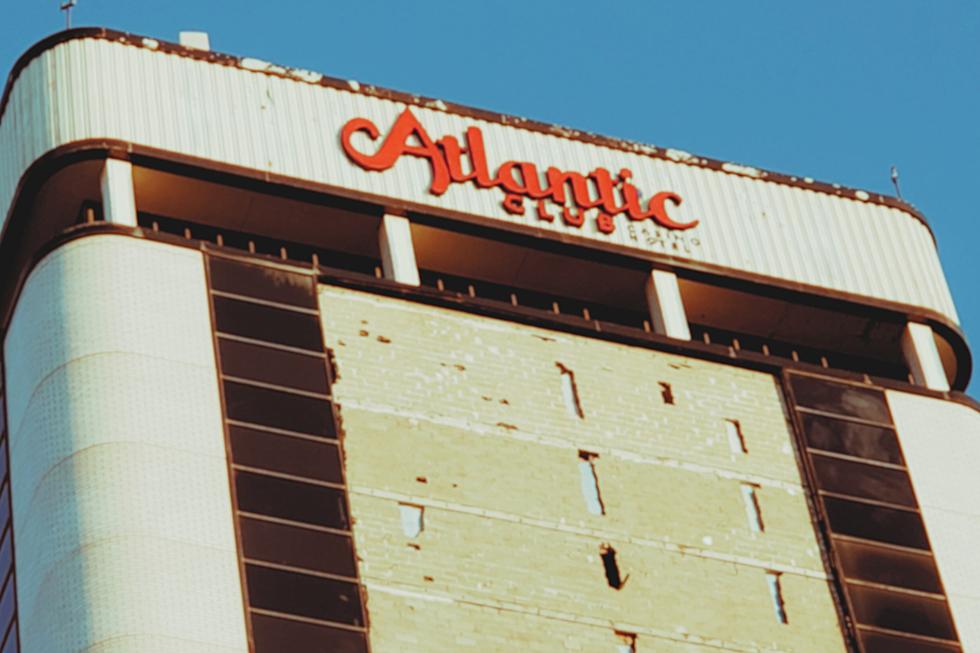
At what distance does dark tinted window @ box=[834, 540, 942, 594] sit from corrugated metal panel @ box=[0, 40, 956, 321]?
8.24 m

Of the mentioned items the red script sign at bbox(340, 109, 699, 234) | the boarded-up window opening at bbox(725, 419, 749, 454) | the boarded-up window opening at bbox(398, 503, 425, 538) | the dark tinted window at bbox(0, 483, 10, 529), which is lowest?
the boarded-up window opening at bbox(398, 503, 425, 538)

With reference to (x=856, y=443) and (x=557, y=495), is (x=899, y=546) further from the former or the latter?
(x=557, y=495)

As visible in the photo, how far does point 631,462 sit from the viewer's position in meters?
68.0

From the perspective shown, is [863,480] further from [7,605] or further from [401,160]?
[7,605]

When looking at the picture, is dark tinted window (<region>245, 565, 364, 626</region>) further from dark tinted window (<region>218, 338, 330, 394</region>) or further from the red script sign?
the red script sign

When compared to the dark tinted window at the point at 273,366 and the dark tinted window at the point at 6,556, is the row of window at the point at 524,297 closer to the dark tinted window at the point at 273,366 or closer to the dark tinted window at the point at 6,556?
the dark tinted window at the point at 273,366

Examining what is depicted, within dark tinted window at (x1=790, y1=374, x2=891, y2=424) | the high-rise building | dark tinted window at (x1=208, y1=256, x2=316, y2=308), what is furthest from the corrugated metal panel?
dark tinted window at (x1=790, y1=374, x2=891, y2=424)

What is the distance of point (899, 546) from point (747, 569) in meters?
4.19

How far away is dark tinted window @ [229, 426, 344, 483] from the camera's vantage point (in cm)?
6359

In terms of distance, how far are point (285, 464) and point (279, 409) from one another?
151cm

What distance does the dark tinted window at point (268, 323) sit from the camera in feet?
217

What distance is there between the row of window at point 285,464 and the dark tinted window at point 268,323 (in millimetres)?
20

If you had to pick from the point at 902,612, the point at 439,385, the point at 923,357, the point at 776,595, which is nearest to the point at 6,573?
the point at 439,385

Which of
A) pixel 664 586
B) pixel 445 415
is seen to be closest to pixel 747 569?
pixel 664 586
